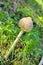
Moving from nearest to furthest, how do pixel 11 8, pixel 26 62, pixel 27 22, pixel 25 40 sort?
pixel 27 22 < pixel 26 62 < pixel 25 40 < pixel 11 8

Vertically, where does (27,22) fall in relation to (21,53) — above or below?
above

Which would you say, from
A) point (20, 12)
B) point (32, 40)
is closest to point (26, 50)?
point (32, 40)

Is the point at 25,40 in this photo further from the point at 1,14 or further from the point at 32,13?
the point at 32,13

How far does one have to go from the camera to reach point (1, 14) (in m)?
4.09

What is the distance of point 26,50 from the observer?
351 cm

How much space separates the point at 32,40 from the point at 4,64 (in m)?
0.73

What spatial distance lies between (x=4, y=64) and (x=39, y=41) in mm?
922

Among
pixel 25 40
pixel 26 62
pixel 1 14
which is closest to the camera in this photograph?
pixel 26 62

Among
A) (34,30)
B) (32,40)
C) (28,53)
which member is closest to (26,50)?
(28,53)

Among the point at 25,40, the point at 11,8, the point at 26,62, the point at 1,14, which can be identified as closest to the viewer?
the point at 26,62

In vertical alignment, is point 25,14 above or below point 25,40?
above

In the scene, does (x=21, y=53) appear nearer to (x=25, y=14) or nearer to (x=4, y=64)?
(x=4, y=64)

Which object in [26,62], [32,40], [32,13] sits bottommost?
[26,62]

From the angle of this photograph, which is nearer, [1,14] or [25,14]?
[1,14]
